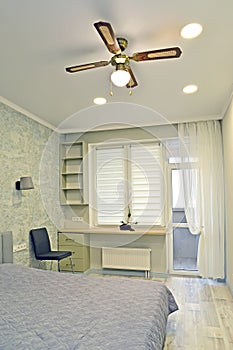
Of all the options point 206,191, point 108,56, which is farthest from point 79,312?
point 206,191

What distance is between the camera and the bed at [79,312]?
1619 mm

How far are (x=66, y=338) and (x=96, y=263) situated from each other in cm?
362

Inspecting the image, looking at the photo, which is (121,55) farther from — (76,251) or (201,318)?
(76,251)

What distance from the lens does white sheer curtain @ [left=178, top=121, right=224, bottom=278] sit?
451 cm

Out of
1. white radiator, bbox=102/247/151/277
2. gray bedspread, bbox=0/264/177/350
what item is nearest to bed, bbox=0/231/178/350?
gray bedspread, bbox=0/264/177/350

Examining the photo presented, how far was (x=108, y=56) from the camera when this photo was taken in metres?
2.67

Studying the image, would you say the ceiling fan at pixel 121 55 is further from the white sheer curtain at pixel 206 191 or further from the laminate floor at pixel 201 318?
the white sheer curtain at pixel 206 191

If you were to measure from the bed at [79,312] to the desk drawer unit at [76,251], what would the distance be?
1990 millimetres

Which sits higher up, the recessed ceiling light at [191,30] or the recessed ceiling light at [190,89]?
the recessed ceiling light at [191,30]

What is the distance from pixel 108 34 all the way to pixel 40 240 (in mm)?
3332

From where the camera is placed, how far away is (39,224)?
15.1 feet

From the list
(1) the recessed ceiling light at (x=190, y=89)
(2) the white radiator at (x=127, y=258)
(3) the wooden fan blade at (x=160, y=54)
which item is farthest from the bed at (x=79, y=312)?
(1) the recessed ceiling light at (x=190, y=89)

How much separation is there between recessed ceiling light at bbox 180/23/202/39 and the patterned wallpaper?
252 centimetres

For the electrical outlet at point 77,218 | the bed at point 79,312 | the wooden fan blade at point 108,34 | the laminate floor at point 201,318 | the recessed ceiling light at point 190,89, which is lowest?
the laminate floor at point 201,318
